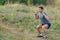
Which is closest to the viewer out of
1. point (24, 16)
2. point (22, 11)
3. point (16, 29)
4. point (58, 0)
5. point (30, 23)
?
point (16, 29)

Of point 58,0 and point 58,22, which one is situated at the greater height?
point 58,22

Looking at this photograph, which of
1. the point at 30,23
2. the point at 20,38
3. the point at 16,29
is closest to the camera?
the point at 20,38

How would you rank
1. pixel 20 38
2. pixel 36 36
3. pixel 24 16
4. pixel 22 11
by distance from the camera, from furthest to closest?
1. pixel 22 11
2. pixel 24 16
3. pixel 36 36
4. pixel 20 38

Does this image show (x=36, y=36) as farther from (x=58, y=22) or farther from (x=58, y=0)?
(x=58, y=0)

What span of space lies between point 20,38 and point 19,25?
2.70 meters

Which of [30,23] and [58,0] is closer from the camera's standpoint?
[30,23]

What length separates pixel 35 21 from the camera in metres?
12.3

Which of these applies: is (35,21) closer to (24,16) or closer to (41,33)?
(24,16)

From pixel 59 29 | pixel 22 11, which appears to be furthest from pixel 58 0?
pixel 59 29

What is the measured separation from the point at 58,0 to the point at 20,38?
17.4 meters

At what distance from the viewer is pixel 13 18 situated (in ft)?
41.5

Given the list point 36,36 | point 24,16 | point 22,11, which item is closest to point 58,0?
point 22,11

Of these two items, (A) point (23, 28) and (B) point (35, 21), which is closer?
(A) point (23, 28)

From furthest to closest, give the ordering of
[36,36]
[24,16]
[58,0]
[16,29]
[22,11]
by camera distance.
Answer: [58,0] → [22,11] → [24,16] → [16,29] → [36,36]
